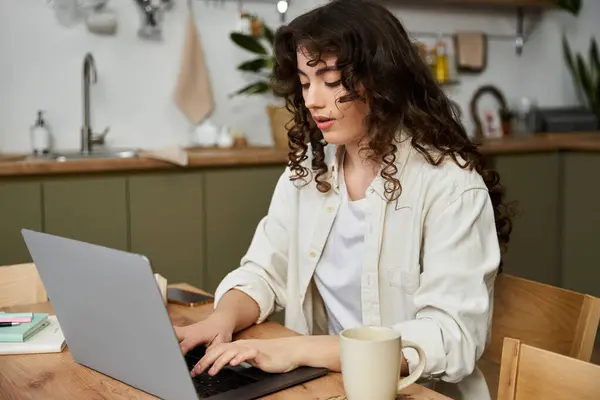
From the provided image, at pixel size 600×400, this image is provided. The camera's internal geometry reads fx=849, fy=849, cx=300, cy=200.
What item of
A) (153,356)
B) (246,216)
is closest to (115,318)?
(153,356)

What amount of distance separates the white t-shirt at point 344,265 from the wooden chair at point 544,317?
29cm

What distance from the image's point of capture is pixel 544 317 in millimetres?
1630

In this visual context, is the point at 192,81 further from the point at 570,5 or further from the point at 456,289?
the point at 456,289

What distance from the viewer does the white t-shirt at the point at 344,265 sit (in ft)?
5.53

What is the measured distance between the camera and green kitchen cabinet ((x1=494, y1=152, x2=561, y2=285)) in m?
3.79

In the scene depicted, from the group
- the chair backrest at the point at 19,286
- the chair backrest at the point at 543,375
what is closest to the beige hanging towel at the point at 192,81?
the chair backrest at the point at 19,286

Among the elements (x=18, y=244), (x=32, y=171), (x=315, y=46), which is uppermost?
(x=315, y=46)

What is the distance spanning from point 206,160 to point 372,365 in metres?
2.08

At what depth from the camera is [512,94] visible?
4.45m

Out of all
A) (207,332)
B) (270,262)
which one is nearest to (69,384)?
(207,332)

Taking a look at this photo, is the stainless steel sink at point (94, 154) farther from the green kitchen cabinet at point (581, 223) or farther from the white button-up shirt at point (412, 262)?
the green kitchen cabinet at point (581, 223)

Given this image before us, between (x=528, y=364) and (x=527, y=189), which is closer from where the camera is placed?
(x=528, y=364)

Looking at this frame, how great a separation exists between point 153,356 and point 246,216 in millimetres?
2089

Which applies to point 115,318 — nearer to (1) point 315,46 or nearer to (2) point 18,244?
(1) point 315,46
